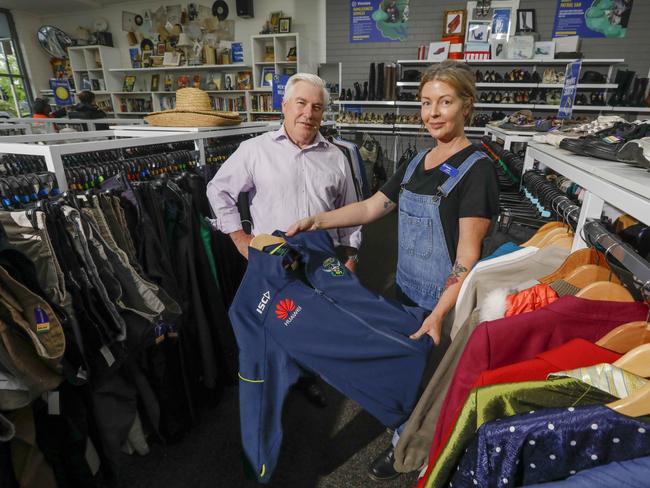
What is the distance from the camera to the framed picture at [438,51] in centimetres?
580

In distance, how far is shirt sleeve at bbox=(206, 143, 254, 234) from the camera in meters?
1.93

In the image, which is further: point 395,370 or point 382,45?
point 382,45

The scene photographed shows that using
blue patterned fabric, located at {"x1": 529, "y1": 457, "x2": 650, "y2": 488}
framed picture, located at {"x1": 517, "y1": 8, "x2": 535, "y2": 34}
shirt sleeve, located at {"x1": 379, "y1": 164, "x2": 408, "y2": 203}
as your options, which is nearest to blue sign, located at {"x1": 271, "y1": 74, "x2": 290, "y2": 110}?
shirt sleeve, located at {"x1": 379, "y1": 164, "x2": 408, "y2": 203}

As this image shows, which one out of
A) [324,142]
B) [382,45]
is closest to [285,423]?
[324,142]

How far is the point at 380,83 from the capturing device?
6031mm

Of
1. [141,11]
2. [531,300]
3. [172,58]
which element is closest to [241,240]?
[531,300]

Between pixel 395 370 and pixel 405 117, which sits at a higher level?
pixel 405 117

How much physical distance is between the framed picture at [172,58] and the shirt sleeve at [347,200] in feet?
23.7

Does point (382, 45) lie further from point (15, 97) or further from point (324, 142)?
point (15, 97)

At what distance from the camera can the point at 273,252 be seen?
1.19 meters

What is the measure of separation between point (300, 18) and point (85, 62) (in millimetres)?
5314

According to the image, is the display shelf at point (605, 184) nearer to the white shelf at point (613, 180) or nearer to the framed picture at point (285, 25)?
the white shelf at point (613, 180)

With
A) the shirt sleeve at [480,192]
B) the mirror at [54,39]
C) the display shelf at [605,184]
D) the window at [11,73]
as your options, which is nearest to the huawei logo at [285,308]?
the shirt sleeve at [480,192]

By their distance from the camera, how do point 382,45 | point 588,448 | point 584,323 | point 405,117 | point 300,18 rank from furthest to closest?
1. point 300,18
2. point 382,45
3. point 405,117
4. point 584,323
5. point 588,448
